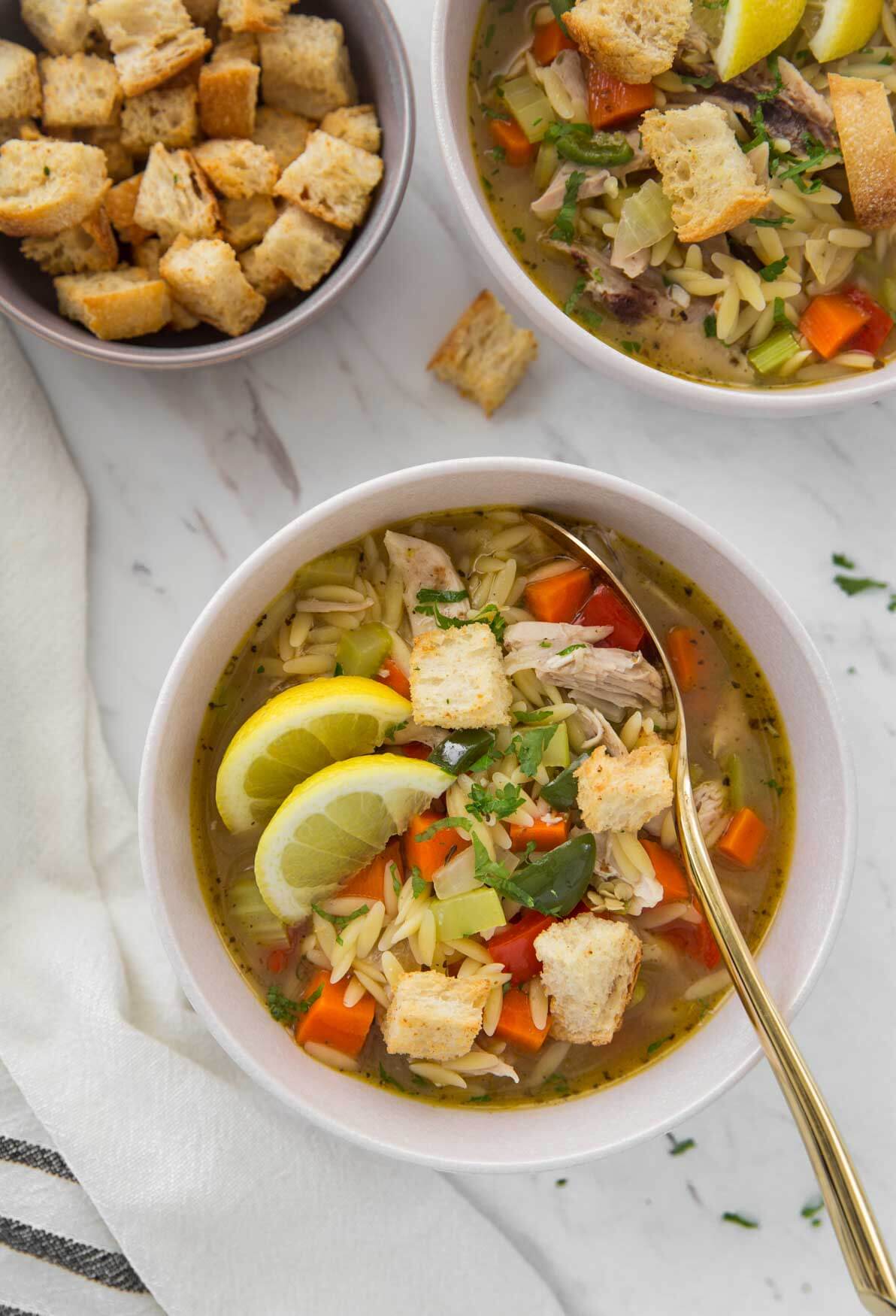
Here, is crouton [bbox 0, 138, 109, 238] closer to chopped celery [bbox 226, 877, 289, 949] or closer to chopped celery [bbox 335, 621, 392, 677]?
chopped celery [bbox 335, 621, 392, 677]

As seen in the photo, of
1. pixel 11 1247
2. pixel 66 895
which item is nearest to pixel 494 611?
pixel 66 895

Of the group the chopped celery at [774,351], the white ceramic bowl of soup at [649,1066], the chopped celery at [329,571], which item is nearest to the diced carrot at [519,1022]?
the white ceramic bowl of soup at [649,1066]

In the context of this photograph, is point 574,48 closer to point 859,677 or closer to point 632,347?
point 632,347

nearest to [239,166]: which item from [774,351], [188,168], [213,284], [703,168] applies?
[188,168]

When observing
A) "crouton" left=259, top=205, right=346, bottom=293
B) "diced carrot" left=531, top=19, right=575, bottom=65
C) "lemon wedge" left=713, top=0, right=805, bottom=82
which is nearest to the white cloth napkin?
"crouton" left=259, top=205, right=346, bottom=293

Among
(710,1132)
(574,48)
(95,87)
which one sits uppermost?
(95,87)
